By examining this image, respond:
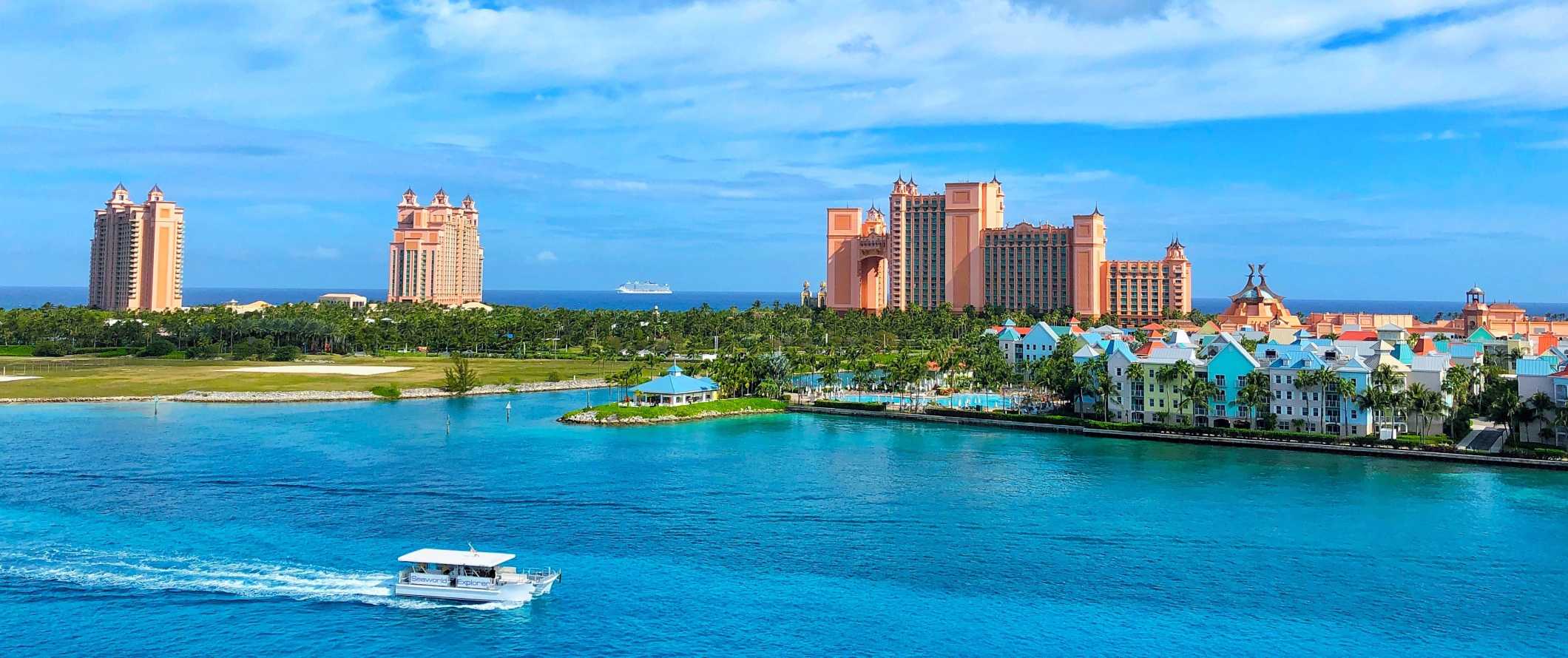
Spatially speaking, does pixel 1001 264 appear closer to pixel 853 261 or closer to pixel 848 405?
pixel 853 261

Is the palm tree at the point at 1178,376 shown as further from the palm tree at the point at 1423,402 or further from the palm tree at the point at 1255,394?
the palm tree at the point at 1423,402

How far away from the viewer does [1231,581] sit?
33.4m

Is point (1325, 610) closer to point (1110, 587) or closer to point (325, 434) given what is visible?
point (1110, 587)

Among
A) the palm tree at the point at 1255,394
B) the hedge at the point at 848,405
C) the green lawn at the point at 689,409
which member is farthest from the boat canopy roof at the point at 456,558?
the hedge at the point at 848,405

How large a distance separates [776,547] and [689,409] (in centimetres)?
3582

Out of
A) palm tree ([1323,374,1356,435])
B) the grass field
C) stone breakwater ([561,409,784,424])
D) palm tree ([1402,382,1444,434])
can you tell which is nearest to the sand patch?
the grass field

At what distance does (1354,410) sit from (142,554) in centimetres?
5390

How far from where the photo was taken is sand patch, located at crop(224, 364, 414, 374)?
9319cm

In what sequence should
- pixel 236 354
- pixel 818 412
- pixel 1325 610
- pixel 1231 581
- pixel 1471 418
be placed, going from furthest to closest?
1. pixel 236 354
2. pixel 818 412
3. pixel 1471 418
4. pixel 1231 581
5. pixel 1325 610

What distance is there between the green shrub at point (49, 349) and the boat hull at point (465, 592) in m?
94.3

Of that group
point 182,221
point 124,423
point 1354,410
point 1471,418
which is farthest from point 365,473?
point 182,221

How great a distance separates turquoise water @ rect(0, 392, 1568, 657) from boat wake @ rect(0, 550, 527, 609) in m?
0.11

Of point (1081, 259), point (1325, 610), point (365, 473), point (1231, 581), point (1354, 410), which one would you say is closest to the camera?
point (1325, 610)

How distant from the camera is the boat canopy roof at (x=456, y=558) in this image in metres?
31.4
